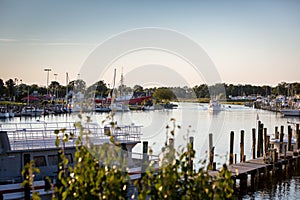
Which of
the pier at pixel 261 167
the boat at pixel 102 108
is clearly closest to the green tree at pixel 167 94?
the pier at pixel 261 167

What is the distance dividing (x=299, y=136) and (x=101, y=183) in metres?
48.7

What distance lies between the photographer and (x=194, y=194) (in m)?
8.64

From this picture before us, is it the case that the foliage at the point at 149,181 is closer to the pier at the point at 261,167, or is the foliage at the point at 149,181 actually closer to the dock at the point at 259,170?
the pier at the point at 261,167

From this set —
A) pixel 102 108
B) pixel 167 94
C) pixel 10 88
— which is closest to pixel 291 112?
pixel 102 108

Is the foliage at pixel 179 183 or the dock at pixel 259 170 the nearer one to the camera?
the foliage at pixel 179 183

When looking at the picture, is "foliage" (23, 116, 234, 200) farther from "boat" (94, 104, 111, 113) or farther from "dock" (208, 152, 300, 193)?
"boat" (94, 104, 111, 113)

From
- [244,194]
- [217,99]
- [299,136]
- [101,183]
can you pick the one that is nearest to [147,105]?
[217,99]

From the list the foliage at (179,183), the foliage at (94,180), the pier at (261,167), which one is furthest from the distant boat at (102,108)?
the foliage at (179,183)

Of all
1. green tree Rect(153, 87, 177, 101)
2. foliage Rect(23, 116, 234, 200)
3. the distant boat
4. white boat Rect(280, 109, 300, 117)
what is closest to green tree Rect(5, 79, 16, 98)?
the distant boat

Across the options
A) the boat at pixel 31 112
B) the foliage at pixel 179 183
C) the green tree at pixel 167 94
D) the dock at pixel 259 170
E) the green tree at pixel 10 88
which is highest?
the green tree at pixel 10 88

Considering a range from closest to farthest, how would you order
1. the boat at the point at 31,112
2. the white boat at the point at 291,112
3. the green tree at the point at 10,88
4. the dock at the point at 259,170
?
the dock at the point at 259,170
the boat at the point at 31,112
the white boat at the point at 291,112
the green tree at the point at 10,88

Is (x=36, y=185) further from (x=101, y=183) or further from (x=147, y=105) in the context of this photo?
(x=147, y=105)

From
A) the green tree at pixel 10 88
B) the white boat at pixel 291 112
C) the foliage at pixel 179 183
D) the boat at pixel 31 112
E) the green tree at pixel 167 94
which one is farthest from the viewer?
the green tree at pixel 10 88

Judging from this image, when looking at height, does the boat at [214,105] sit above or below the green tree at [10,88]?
below
